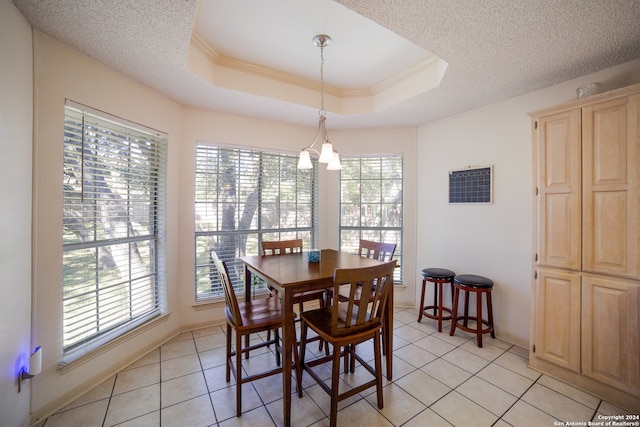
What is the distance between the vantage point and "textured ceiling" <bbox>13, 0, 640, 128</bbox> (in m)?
1.54

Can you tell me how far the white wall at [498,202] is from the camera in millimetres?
2662

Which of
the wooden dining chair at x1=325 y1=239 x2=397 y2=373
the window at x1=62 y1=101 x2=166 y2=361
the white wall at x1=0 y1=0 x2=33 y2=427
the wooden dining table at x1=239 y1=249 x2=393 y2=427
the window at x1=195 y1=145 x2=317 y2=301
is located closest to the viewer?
the white wall at x1=0 y1=0 x2=33 y2=427

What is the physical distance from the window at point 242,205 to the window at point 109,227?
0.45m

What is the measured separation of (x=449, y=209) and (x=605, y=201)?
1.48 meters

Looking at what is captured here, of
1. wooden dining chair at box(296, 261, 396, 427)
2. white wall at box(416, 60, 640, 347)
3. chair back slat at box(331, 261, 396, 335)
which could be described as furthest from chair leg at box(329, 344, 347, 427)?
white wall at box(416, 60, 640, 347)

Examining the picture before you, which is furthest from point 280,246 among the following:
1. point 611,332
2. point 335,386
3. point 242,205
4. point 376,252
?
point 611,332

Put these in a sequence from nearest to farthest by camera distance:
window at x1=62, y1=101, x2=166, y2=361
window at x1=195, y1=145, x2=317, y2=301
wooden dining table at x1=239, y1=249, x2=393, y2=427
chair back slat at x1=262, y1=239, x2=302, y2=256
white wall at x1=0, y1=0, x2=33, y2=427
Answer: white wall at x1=0, y1=0, x2=33, y2=427
wooden dining table at x1=239, y1=249, x2=393, y2=427
window at x1=62, y1=101, x2=166, y2=361
chair back slat at x1=262, y1=239, x2=302, y2=256
window at x1=195, y1=145, x2=317, y2=301

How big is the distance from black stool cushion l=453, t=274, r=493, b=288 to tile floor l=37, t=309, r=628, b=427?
2.14 feet

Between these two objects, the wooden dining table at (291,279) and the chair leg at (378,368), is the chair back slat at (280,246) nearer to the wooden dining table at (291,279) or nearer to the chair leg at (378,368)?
the wooden dining table at (291,279)

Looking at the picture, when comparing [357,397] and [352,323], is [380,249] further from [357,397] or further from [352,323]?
[357,397]

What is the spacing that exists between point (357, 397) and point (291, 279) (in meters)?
1.05

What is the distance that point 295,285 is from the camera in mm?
1715

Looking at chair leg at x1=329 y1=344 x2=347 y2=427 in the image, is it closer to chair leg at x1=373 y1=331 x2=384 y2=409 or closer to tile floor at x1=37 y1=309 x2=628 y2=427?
tile floor at x1=37 y1=309 x2=628 y2=427

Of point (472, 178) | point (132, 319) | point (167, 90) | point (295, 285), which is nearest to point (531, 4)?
point (472, 178)
